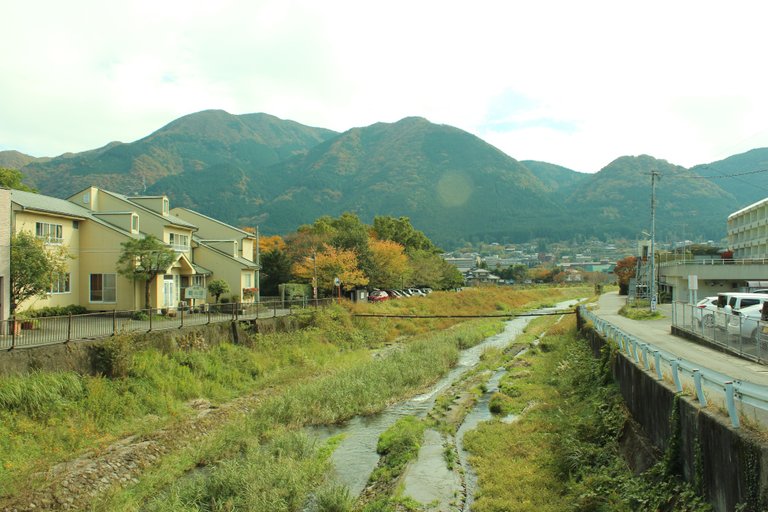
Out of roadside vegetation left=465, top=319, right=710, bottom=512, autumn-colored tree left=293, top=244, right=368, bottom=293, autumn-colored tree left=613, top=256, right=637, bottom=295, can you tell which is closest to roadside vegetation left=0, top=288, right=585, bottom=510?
roadside vegetation left=465, top=319, right=710, bottom=512

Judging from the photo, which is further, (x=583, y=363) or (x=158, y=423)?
(x=583, y=363)

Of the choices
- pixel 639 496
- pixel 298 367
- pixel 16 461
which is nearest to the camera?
pixel 639 496

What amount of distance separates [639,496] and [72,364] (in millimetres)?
17349

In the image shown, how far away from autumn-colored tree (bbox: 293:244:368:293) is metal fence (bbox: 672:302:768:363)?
3250 centimetres

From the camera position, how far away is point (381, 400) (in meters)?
21.8

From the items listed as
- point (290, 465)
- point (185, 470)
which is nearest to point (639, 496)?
point (290, 465)

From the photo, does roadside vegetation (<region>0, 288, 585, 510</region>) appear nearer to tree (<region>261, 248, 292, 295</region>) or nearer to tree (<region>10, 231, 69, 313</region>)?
tree (<region>10, 231, 69, 313</region>)

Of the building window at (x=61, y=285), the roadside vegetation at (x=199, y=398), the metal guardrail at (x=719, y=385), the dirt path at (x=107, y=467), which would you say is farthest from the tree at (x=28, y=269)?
the metal guardrail at (x=719, y=385)

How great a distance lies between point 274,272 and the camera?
179 ft

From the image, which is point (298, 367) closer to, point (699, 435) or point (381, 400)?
point (381, 400)

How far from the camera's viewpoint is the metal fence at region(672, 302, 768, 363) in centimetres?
1589

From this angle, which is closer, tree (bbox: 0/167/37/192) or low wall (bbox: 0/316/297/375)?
low wall (bbox: 0/316/297/375)

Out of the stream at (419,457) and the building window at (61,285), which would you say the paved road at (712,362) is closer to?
the stream at (419,457)

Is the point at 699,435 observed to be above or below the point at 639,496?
above
